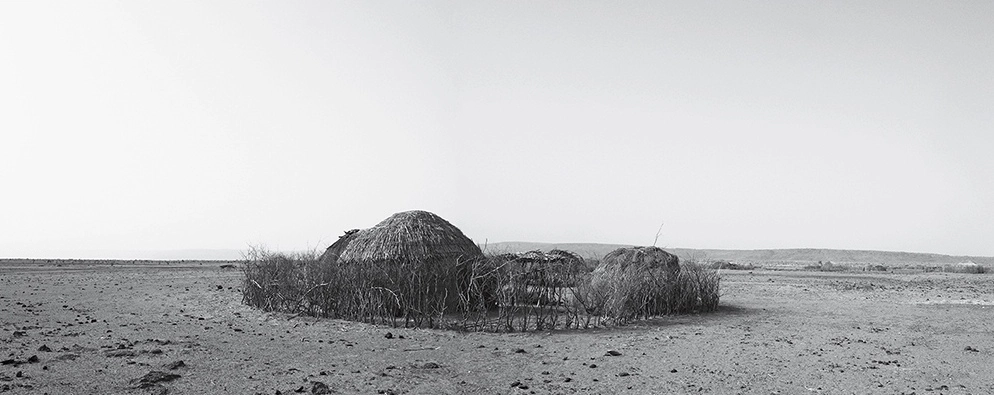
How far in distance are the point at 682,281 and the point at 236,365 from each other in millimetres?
10156

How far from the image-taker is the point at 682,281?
52.1 ft

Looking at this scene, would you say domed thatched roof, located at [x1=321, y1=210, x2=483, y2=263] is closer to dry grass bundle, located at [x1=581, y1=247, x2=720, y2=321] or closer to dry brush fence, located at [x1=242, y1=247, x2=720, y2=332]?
dry brush fence, located at [x1=242, y1=247, x2=720, y2=332]

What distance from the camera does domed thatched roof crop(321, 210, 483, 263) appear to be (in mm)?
15552

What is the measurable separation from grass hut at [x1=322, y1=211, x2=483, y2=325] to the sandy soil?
89 cm

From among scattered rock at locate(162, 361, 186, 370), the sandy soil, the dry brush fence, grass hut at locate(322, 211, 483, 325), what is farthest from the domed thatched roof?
scattered rock at locate(162, 361, 186, 370)

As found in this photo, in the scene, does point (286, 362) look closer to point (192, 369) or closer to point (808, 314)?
point (192, 369)

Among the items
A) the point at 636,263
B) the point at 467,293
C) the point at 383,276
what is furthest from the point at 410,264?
the point at 636,263

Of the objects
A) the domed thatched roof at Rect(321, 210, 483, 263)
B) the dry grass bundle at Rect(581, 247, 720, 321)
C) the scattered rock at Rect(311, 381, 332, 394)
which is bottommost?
the scattered rock at Rect(311, 381, 332, 394)

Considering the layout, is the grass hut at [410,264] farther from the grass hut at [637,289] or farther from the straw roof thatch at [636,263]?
the straw roof thatch at [636,263]

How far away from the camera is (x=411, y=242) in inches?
623

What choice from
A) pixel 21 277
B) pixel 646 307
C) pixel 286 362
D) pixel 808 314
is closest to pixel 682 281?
pixel 646 307

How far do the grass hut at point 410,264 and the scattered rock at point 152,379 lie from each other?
5.14m

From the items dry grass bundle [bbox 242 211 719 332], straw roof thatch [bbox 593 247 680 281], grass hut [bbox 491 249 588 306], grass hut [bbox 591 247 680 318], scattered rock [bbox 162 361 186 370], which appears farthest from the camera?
straw roof thatch [bbox 593 247 680 281]

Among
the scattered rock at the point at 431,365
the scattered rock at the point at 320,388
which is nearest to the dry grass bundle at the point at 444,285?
the scattered rock at the point at 431,365
